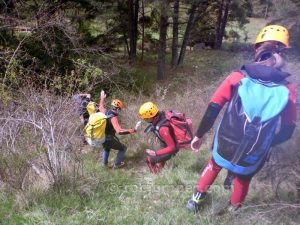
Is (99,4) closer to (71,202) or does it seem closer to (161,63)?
(161,63)

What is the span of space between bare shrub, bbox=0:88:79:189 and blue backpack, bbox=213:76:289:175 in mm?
1867

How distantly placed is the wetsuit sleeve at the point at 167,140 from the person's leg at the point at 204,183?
154cm

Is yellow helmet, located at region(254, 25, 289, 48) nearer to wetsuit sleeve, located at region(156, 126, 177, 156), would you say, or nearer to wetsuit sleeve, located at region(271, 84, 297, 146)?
wetsuit sleeve, located at region(271, 84, 297, 146)

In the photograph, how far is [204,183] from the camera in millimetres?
3646

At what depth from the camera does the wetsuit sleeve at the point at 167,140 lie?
5.14 m

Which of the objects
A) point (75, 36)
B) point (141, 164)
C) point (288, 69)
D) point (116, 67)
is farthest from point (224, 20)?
point (141, 164)

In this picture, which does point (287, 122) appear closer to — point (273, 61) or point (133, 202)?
point (273, 61)

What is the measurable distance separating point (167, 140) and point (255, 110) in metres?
2.26

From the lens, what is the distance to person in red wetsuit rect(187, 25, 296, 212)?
10.1ft

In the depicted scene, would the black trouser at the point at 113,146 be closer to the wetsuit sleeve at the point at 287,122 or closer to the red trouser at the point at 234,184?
the red trouser at the point at 234,184

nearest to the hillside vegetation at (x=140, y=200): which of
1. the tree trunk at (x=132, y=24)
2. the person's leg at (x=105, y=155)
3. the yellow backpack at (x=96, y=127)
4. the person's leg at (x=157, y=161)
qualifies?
the person's leg at (x=157, y=161)

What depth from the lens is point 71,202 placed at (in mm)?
3846

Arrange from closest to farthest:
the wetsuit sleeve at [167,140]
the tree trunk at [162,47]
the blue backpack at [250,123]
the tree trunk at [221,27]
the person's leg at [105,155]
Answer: the blue backpack at [250,123] → the wetsuit sleeve at [167,140] → the person's leg at [105,155] → the tree trunk at [162,47] → the tree trunk at [221,27]

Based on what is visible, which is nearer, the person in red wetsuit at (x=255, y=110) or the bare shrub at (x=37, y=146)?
the person in red wetsuit at (x=255, y=110)
